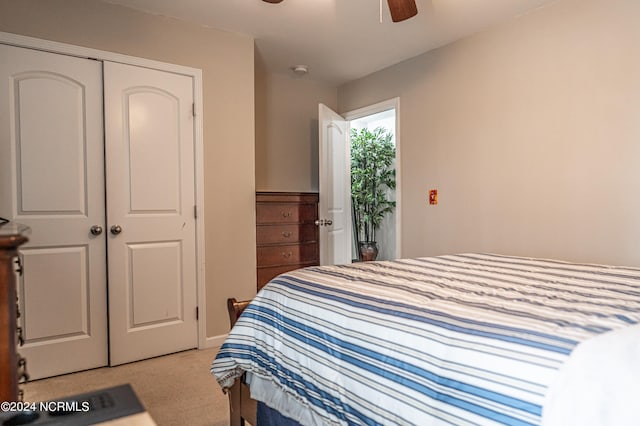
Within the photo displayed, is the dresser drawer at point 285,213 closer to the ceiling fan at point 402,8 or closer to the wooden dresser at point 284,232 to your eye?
the wooden dresser at point 284,232

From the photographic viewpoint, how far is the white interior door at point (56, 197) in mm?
2467

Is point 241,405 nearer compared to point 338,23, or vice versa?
point 241,405

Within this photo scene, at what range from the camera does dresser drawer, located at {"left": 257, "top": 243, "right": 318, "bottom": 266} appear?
3.58 m

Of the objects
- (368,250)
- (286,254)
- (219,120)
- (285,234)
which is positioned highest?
(219,120)

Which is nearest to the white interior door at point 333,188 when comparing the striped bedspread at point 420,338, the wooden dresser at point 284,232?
the wooden dresser at point 284,232

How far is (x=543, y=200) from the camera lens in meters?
2.84

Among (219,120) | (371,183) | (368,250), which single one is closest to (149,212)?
(219,120)

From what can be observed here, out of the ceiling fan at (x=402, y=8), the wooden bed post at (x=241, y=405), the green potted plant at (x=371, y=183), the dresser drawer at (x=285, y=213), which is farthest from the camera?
the green potted plant at (x=371, y=183)

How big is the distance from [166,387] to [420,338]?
1944mm

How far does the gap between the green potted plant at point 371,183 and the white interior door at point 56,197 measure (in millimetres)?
3182

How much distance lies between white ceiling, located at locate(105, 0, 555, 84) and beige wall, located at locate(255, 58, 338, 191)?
1.49 ft

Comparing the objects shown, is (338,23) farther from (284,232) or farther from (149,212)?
(149,212)

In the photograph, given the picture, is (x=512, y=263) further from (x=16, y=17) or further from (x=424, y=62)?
(x=16, y=17)

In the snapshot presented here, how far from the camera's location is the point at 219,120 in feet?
10.4
